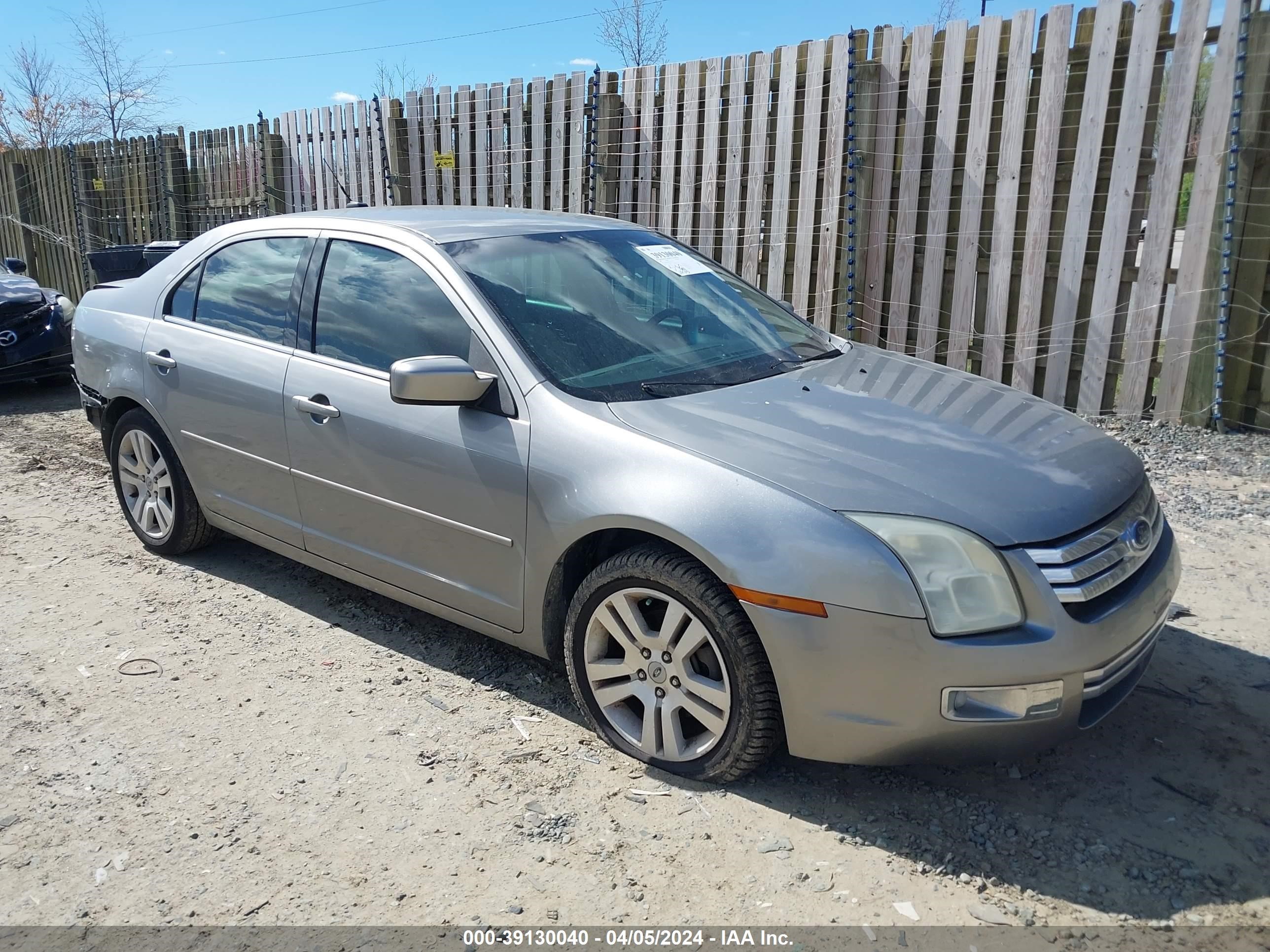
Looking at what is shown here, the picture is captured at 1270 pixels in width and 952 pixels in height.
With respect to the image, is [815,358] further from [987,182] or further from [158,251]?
[158,251]

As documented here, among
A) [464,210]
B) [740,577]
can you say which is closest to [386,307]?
[464,210]

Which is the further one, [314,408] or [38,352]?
[38,352]

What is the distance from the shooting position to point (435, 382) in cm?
314

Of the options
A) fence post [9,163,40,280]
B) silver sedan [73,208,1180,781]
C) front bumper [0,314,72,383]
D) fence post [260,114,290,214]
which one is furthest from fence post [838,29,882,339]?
fence post [9,163,40,280]

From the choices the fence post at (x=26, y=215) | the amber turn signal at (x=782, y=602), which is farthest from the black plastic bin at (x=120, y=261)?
the fence post at (x=26, y=215)

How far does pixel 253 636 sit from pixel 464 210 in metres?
2.05

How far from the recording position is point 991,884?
2.57 meters

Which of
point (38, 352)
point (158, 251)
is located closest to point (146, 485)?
point (38, 352)

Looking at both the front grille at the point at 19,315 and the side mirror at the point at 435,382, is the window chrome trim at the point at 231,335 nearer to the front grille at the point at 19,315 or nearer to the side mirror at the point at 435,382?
the side mirror at the point at 435,382

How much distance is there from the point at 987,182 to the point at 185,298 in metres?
5.26

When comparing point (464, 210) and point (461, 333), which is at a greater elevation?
point (464, 210)

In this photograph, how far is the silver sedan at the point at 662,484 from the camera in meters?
2.61

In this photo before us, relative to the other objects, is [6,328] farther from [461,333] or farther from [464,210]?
[461,333]

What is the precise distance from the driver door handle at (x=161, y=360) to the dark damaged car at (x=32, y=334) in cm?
473
